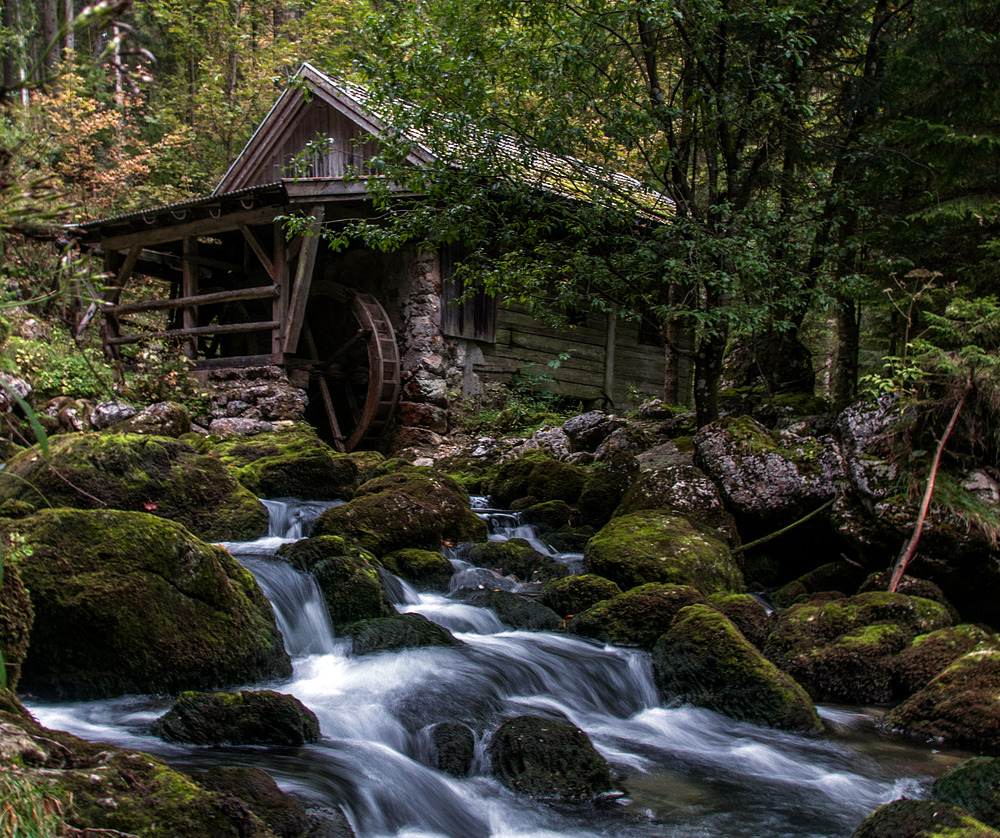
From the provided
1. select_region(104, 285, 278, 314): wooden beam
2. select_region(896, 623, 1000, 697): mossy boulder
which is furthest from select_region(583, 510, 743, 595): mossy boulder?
select_region(104, 285, 278, 314): wooden beam

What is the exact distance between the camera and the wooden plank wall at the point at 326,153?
1422cm

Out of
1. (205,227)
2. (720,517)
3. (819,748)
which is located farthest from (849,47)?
(205,227)

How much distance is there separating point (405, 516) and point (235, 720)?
3816 mm

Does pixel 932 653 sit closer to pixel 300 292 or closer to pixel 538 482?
pixel 538 482

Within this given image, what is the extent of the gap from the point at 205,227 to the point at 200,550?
9.92 meters

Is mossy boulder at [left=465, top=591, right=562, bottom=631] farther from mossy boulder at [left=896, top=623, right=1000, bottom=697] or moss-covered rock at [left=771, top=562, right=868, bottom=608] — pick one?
mossy boulder at [left=896, top=623, right=1000, bottom=697]

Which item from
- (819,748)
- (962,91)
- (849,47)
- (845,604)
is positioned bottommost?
(819,748)

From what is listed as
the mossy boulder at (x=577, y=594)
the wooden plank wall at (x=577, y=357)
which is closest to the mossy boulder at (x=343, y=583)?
the mossy boulder at (x=577, y=594)

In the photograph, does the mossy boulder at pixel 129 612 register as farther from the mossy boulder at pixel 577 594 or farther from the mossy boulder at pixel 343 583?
the mossy boulder at pixel 577 594

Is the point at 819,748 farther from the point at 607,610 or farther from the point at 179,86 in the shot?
the point at 179,86

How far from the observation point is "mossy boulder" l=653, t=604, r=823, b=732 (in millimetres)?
5152

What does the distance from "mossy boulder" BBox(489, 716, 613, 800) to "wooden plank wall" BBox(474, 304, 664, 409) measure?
10.0 meters

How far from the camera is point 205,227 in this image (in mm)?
13523

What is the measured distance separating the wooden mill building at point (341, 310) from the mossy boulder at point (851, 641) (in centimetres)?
682
